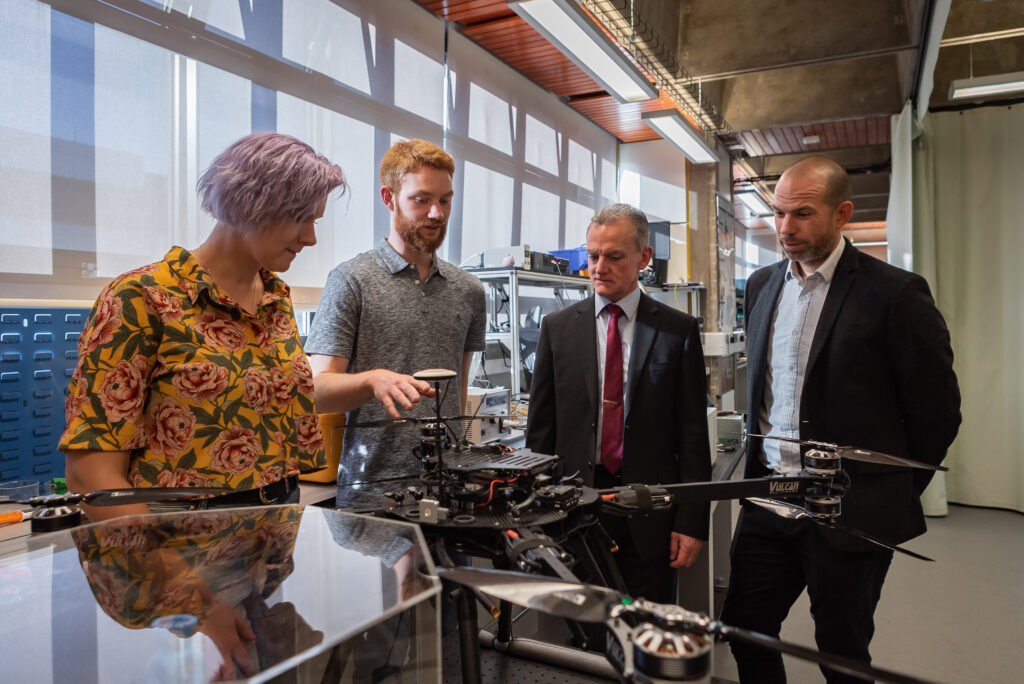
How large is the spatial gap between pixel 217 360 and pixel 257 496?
23cm

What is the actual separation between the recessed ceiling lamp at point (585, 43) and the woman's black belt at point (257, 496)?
2127mm

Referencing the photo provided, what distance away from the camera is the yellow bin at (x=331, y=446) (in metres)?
1.68

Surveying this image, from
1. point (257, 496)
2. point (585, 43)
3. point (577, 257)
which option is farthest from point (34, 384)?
point (577, 257)

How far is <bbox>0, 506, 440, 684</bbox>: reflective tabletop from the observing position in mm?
494

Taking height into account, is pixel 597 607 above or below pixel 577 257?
below

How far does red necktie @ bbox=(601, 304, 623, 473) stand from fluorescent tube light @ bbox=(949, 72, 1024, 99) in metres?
3.29

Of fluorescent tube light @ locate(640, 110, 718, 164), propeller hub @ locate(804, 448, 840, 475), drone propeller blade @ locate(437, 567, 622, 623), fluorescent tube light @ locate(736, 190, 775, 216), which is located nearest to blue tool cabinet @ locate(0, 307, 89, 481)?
drone propeller blade @ locate(437, 567, 622, 623)

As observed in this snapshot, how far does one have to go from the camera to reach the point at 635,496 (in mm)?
854

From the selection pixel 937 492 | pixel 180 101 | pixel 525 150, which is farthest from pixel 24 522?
pixel 937 492

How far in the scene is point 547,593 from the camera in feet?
1.53

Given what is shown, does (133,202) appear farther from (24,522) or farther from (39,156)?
(24,522)

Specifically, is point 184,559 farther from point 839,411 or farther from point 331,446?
point 839,411

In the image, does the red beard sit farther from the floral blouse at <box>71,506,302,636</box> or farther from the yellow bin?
the floral blouse at <box>71,506,302,636</box>

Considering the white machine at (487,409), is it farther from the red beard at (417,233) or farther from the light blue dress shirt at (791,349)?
the light blue dress shirt at (791,349)
